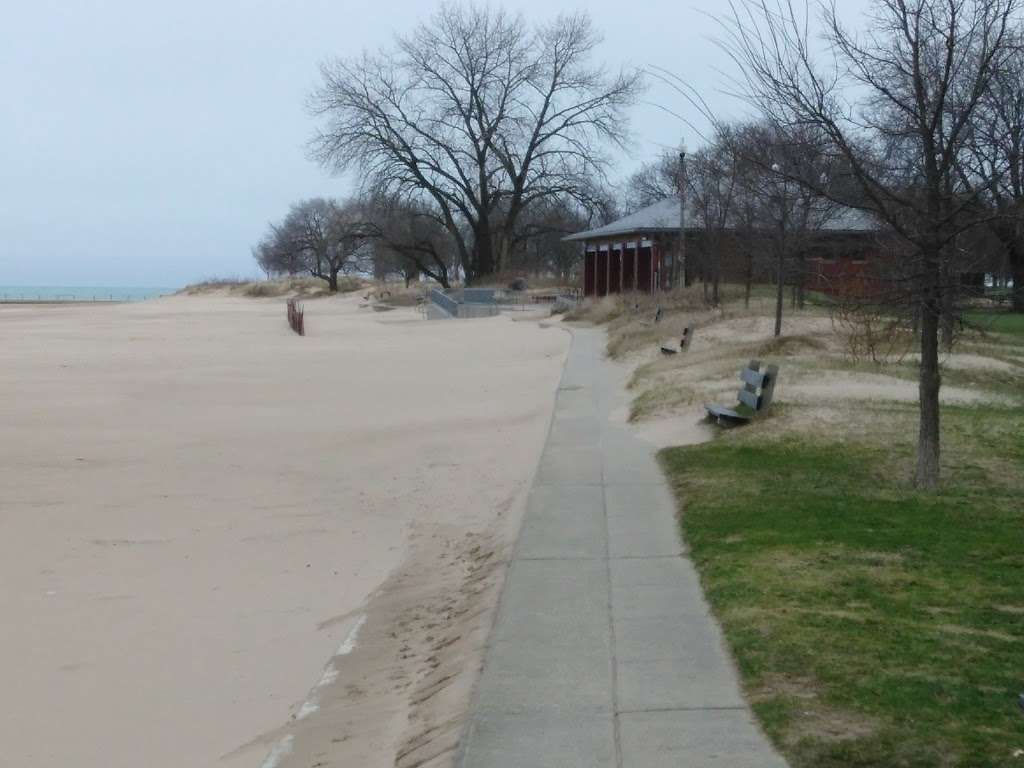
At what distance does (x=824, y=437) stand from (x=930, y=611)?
685 centimetres

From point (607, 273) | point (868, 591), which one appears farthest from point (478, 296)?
point (868, 591)

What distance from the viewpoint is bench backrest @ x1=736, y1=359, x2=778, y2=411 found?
15289 millimetres

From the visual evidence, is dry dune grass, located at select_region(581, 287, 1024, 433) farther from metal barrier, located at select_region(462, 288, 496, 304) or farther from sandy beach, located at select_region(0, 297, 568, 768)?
metal barrier, located at select_region(462, 288, 496, 304)

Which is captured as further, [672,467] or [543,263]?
[543,263]

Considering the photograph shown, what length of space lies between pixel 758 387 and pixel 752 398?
0.23 metres

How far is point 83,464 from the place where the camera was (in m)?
16.2

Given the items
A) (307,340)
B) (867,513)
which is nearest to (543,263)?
(307,340)

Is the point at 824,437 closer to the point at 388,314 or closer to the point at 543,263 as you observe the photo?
the point at 388,314

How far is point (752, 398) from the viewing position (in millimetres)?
15609

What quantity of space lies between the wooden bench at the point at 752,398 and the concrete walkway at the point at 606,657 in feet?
11.9

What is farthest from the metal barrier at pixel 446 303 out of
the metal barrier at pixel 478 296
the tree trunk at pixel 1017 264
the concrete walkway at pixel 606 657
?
the concrete walkway at pixel 606 657

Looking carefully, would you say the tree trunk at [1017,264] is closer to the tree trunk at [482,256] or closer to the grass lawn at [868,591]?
the grass lawn at [868,591]

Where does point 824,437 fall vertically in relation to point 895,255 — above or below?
below

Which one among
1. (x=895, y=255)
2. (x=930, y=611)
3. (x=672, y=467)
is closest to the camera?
(x=930, y=611)
